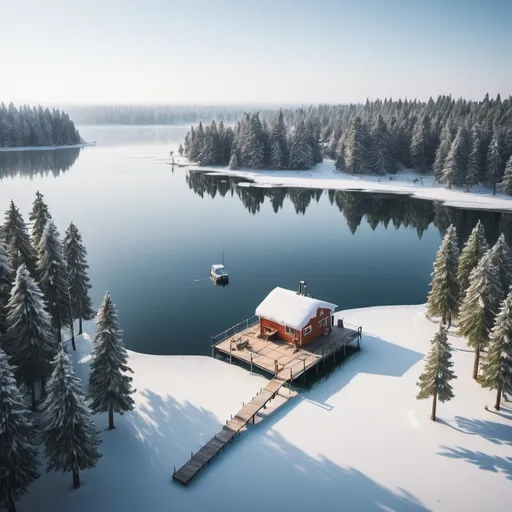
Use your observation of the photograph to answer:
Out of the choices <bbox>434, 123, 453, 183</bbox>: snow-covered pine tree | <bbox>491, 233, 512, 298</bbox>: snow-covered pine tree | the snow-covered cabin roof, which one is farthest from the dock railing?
<bbox>434, 123, 453, 183</bbox>: snow-covered pine tree

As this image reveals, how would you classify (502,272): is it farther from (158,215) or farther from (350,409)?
(158,215)

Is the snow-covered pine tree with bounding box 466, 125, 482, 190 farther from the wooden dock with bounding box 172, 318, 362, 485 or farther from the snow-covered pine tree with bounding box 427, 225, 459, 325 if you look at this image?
the wooden dock with bounding box 172, 318, 362, 485

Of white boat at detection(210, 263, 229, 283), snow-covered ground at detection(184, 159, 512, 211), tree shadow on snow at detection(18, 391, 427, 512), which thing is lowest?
tree shadow on snow at detection(18, 391, 427, 512)

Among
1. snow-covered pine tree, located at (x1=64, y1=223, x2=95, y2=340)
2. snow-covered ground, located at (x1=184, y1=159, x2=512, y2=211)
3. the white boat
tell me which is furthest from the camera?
snow-covered ground, located at (x1=184, y1=159, x2=512, y2=211)

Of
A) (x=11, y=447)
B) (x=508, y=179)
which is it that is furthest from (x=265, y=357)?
(x=508, y=179)

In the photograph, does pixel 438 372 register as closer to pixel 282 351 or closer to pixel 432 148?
pixel 282 351

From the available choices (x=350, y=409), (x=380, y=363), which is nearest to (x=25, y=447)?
(x=350, y=409)

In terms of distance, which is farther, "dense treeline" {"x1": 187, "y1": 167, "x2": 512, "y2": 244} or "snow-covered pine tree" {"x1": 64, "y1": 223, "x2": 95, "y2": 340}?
"dense treeline" {"x1": 187, "y1": 167, "x2": 512, "y2": 244}

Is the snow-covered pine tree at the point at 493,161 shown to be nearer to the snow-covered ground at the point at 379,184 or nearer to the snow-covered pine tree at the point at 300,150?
the snow-covered ground at the point at 379,184

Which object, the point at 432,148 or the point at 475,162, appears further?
the point at 432,148
